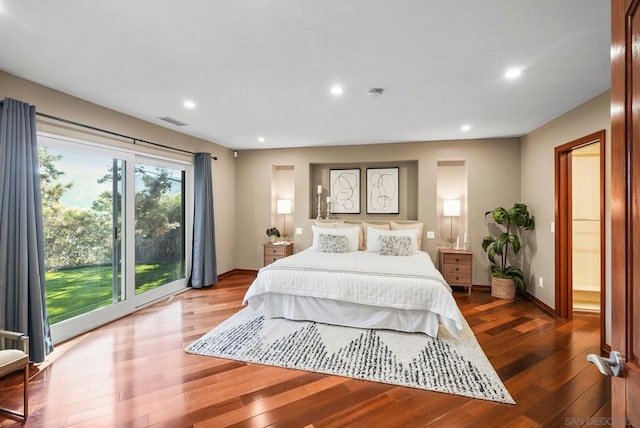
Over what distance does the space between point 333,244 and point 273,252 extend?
4.57ft

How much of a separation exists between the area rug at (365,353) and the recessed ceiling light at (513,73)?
2.46 meters

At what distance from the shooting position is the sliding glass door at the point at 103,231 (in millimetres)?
2910

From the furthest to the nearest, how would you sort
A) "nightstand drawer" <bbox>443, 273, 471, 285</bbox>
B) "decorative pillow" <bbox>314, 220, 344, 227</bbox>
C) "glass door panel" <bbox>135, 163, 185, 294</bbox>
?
"decorative pillow" <bbox>314, 220, 344, 227</bbox>, "nightstand drawer" <bbox>443, 273, 471, 285</bbox>, "glass door panel" <bbox>135, 163, 185, 294</bbox>

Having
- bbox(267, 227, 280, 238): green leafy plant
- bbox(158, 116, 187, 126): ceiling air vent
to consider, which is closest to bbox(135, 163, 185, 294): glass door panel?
bbox(158, 116, 187, 126): ceiling air vent

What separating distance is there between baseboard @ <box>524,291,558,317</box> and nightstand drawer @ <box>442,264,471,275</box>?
86cm

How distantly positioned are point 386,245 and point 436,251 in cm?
123

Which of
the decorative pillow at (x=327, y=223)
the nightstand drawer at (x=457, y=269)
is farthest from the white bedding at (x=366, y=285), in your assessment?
the decorative pillow at (x=327, y=223)

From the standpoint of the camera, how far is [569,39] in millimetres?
1901

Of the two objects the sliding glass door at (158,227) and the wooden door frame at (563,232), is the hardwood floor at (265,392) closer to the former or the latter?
the wooden door frame at (563,232)

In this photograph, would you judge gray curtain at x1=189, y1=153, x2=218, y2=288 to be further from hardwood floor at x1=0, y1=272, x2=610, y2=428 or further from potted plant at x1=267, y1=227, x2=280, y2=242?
hardwood floor at x1=0, y1=272, x2=610, y2=428

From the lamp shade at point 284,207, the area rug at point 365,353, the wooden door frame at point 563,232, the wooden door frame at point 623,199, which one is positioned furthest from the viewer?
the lamp shade at point 284,207

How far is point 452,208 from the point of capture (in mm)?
4785

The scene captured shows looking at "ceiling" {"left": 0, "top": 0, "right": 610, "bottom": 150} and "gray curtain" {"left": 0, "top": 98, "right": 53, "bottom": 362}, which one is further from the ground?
"ceiling" {"left": 0, "top": 0, "right": 610, "bottom": 150}

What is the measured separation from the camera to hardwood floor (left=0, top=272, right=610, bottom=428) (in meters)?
1.84
